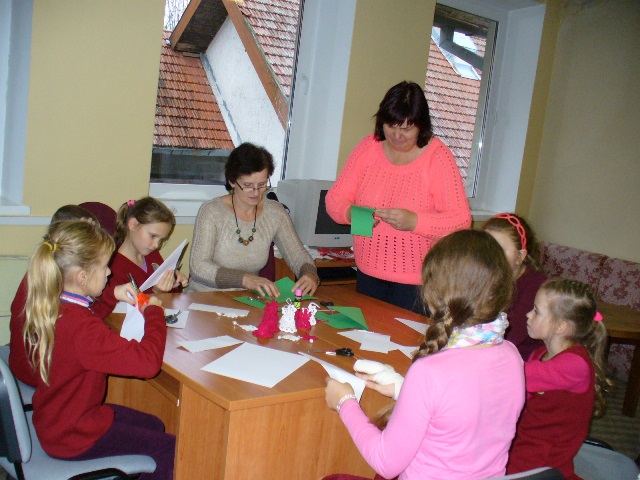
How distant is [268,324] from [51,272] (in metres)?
0.74

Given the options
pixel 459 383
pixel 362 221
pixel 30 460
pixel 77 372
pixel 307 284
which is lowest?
pixel 30 460

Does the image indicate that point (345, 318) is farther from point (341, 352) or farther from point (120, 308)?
point (120, 308)

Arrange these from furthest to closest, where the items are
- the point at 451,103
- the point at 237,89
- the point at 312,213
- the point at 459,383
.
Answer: the point at 451,103 < the point at 237,89 < the point at 312,213 < the point at 459,383

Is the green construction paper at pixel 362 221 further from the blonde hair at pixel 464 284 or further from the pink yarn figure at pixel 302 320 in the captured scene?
the blonde hair at pixel 464 284

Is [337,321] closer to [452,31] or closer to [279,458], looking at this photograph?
[279,458]

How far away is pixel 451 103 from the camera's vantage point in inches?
216

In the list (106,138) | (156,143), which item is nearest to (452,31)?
(156,143)

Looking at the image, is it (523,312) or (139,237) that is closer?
(523,312)

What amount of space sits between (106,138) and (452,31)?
10.4 feet

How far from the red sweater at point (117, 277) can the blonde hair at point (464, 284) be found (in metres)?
1.24

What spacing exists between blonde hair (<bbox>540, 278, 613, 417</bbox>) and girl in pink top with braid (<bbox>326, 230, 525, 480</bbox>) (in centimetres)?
63

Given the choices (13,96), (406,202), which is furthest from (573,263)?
(13,96)

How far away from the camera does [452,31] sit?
5355 mm

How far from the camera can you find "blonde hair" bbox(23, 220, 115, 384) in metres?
1.71
